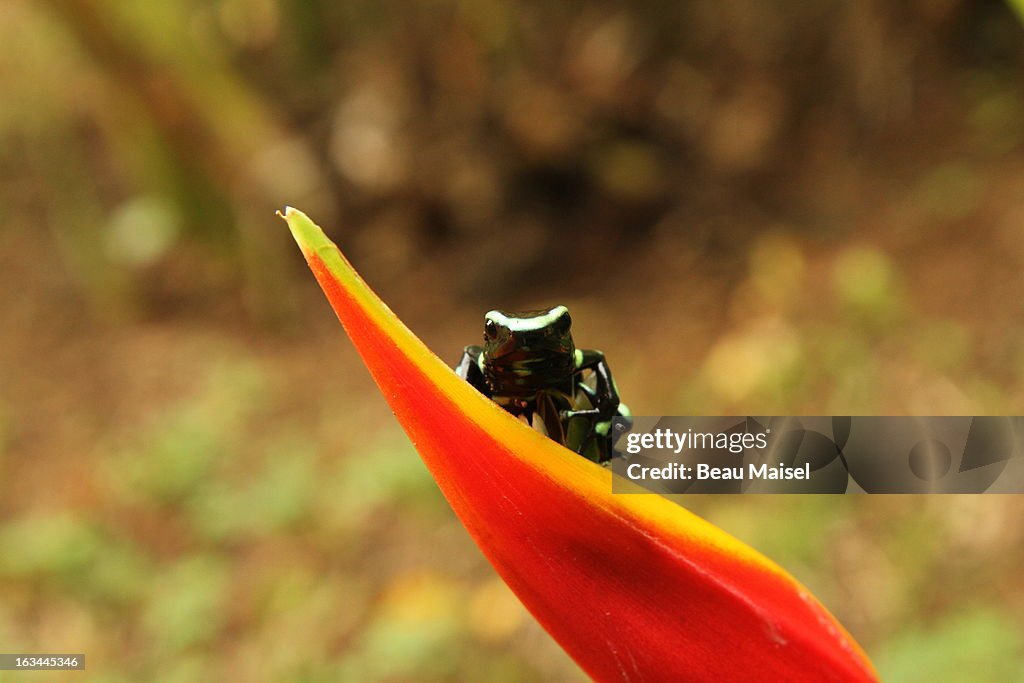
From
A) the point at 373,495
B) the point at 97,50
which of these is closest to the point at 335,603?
the point at 373,495

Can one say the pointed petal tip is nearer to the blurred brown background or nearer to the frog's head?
the frog's head

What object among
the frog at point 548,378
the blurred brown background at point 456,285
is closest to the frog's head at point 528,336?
the frog at point 548,378

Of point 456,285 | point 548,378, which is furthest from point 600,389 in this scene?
point 456,285

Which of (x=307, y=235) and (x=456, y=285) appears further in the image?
(x=456, y=285)

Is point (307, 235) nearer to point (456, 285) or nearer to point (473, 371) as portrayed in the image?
point (473, 371)

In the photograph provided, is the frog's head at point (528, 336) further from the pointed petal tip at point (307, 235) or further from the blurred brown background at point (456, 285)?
the blurred brown background at point (456, 285)

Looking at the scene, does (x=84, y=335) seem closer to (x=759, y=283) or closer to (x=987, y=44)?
(x=759, y=283)

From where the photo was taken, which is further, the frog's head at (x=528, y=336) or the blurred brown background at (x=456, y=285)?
the blurred brown background at (x=456, y=285)
